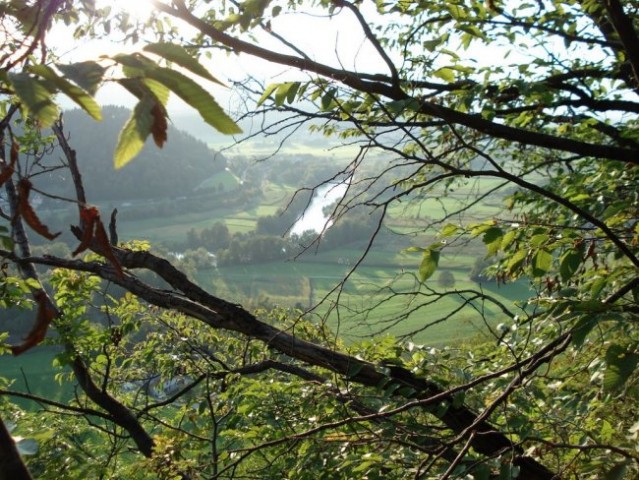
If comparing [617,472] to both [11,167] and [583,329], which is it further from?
[11,167]

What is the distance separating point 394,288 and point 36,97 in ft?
10.5

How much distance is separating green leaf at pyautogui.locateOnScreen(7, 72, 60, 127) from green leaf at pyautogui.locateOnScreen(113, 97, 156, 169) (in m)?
0.09

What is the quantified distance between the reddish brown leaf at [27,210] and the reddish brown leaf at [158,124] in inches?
9.4

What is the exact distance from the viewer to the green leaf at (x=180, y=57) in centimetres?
77

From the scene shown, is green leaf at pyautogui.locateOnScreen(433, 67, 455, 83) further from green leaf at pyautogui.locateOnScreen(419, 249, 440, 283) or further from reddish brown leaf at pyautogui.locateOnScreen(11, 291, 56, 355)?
Answer: reddish brown leaf at pyautogui.locateOnScreen(11, 291, 56, 355)

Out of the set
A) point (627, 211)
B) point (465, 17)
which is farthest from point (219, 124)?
point (465, 17)

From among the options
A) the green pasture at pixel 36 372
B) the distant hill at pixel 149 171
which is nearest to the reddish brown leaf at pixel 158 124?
the distant hill at pixel 149 171

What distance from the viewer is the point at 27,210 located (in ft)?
2.85

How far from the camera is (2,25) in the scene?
1392mm

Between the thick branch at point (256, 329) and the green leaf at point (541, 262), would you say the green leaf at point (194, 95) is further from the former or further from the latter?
the thick branch at point (256, 329)

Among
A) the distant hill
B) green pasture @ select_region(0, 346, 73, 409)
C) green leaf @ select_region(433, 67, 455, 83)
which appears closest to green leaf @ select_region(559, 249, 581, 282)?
green leaf @ select_region(433, 67, 455, 83)

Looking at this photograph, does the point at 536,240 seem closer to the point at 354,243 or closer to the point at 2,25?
the point at 2,25

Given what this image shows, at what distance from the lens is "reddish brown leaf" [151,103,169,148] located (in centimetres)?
77

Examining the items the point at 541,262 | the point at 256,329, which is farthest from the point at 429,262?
the point at 256,329
